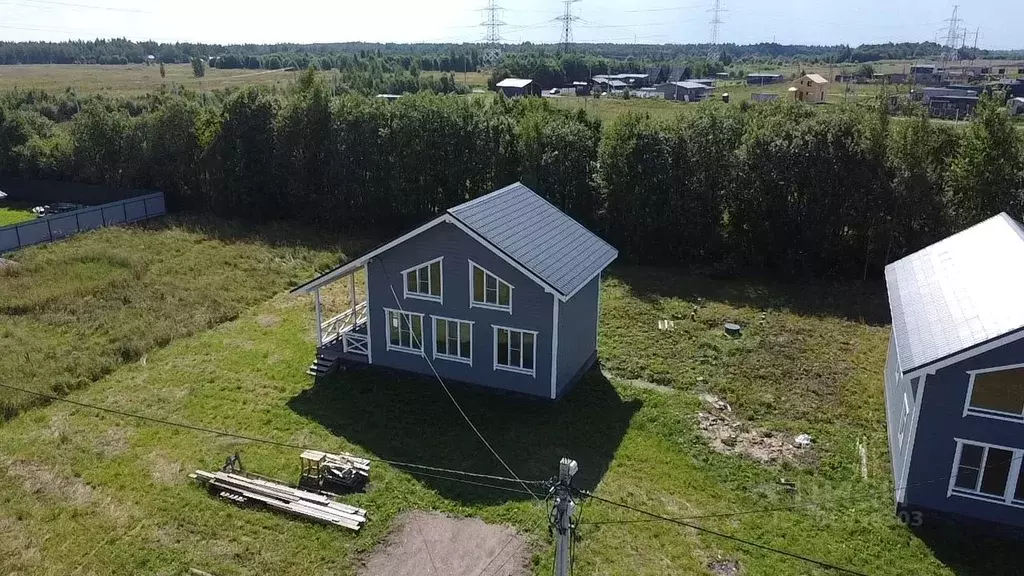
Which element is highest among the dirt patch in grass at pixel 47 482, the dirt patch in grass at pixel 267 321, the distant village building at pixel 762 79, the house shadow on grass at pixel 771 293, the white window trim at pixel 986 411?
the distant village building at pixel 762 79

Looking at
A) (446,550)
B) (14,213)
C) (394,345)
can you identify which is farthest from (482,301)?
(14,213)

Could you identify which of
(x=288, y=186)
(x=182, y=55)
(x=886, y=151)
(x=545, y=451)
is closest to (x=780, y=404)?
(x=545, y=451)

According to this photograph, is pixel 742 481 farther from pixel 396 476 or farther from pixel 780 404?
pixel 396 476

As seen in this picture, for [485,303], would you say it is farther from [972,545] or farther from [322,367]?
[972,545]

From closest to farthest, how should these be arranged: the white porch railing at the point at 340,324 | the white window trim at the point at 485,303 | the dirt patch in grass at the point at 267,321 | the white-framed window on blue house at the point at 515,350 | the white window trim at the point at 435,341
Answer: 1. the white window trim at the point at 485,303
2. the white-framed window on blue house at the point at 515,350
3. the white window trim at the point at 435,341
4. the white porch railing at the point at 340,324
5. the dirt patch in grass at the point at 267,321

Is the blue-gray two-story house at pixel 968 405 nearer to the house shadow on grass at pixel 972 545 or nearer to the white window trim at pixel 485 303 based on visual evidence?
the house shadow on grass at pixel 972 545

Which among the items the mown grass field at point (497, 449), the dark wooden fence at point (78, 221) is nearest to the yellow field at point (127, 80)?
the dark wooden fence at point (78, 221)
